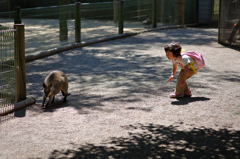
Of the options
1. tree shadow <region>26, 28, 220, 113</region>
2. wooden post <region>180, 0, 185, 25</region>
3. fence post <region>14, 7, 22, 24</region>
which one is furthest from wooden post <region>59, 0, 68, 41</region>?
wooden post <region>180, 0, 185, 25</region>

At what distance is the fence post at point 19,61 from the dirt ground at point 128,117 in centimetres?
35

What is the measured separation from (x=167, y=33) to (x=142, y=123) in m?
10.6

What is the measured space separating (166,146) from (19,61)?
3.00 m

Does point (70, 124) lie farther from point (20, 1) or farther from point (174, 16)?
point (20, 1)

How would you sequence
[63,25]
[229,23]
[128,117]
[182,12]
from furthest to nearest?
[182,12]
[63,25]
[229,23]
[128,117]

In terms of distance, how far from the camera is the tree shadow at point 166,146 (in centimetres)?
365

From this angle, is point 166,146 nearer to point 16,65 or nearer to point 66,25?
point 16,65

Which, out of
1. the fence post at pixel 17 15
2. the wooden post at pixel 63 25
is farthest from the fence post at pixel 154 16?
the fence post at pixel 17 15

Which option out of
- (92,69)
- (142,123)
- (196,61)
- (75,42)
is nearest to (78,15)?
(75,42)

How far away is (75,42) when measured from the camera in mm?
11789

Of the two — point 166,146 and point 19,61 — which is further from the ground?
point 19,61

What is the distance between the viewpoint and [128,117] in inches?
195

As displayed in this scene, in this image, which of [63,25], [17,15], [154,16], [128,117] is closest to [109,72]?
[128,117]

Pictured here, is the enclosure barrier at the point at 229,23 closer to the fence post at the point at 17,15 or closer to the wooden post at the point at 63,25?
the wooden post at the point at 63,25
